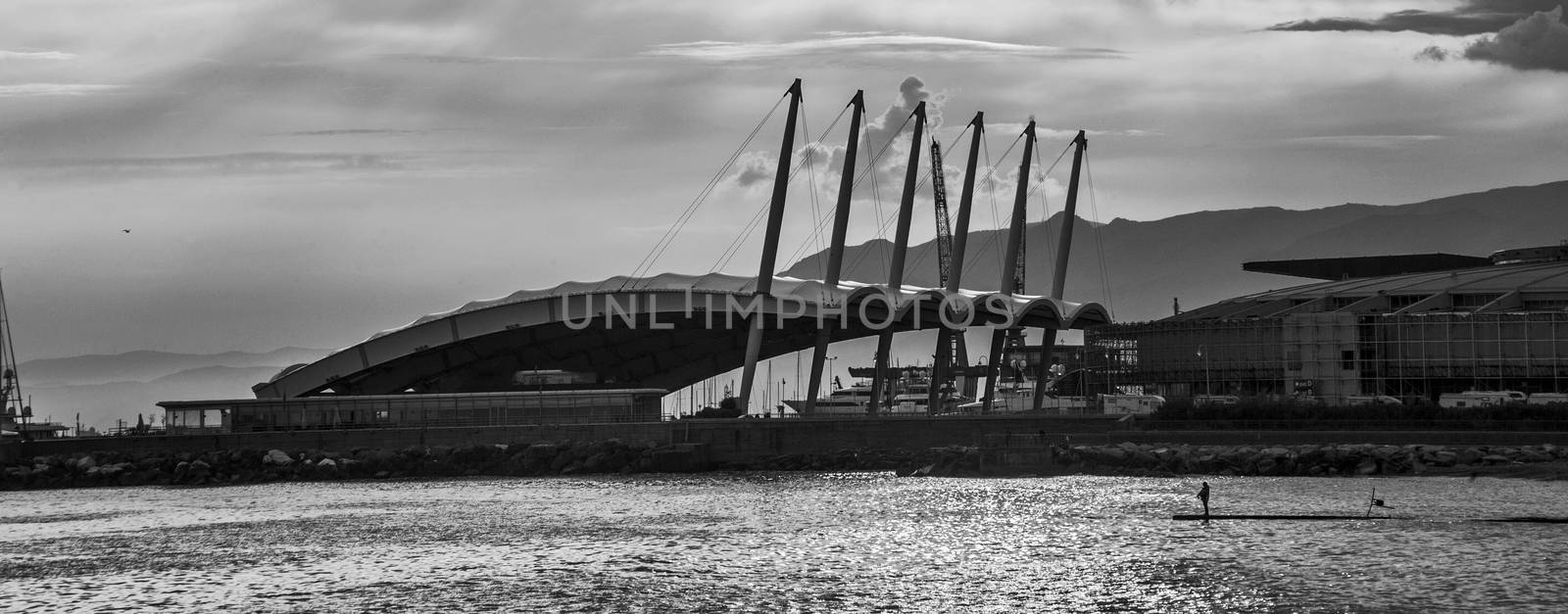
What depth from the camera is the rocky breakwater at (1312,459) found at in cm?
6894

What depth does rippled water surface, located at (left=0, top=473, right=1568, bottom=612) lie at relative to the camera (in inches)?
1524

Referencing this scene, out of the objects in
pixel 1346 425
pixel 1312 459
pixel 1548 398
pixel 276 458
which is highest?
pixel 1548 398

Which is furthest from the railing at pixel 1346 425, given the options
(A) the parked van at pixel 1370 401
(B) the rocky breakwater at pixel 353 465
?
(B) the rocky breakwater at pixel 353 465

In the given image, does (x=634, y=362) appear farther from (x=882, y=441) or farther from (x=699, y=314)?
(x=882, y=441)

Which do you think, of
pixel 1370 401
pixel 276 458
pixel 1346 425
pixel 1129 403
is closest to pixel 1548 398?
pixel 1370 401

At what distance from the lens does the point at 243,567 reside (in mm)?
46438

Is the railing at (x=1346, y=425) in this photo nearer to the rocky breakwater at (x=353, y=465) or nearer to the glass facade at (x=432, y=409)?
the rocky breakwater at (x=353, y=465)

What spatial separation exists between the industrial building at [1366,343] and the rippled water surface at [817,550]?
1174 inches

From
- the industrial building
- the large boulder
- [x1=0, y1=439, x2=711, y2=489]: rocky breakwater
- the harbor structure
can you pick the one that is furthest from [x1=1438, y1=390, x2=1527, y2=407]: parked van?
the large boulder

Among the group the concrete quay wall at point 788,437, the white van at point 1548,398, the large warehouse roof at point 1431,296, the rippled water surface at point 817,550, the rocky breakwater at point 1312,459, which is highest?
the large warehouse roof at point 1431,296

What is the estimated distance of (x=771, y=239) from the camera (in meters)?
99.2

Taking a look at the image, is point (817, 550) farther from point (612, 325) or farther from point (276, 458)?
point (612, 325)

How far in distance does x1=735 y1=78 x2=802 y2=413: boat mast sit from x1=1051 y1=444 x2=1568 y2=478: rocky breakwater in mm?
28840

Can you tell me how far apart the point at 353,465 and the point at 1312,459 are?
4440 centimetres
